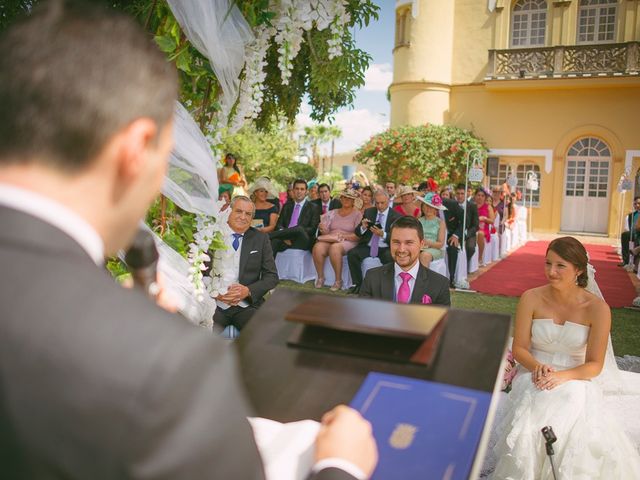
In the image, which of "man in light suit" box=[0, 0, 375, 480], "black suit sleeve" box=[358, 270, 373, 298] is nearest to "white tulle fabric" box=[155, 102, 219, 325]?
"black suit sleeve" box=[358, 270, 373, 298]

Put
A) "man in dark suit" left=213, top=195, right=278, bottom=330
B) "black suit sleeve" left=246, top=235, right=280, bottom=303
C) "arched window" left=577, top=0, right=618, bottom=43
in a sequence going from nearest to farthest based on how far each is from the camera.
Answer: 1. "man in dark suit" left=213, top=195, right=278, bottom=330
2. "black suit sleeve" left=246, top=235, right=280, bottom=303
3. "arched window" left=577, top=0, right=618, bottom=43

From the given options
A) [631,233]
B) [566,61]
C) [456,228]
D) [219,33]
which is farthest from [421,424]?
[566,61]

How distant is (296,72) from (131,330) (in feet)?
15.1

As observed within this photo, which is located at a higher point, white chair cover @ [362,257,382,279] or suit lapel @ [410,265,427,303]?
suit lapel @ [410,265,427,303]

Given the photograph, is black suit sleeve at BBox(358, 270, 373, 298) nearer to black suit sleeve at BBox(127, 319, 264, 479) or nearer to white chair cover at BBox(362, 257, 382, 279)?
black suit sleeve at BBox(127, 319, 264, 479)

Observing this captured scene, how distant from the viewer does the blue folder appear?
1182mm

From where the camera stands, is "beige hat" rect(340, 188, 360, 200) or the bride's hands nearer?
the bride's hands

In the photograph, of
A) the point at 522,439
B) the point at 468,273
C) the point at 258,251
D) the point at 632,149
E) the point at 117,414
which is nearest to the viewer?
the point at 117,414

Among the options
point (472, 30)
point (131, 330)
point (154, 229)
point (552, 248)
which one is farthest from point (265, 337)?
point (472, 30)

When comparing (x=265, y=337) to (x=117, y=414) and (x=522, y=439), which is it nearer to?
(x=117, y=414)

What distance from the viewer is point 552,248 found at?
3934mm

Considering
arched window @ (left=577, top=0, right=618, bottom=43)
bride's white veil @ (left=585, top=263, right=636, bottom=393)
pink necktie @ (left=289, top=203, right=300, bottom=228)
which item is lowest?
bride's white veil @ (left=585, top=263, right=636, bottom=393)

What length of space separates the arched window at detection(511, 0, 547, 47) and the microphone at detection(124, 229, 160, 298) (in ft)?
80.1

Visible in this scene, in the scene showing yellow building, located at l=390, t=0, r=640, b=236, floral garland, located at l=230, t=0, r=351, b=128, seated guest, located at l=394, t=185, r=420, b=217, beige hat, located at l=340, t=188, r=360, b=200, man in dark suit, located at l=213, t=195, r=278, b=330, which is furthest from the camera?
yellow building, located at l=390, t=0, r=640, b=236
